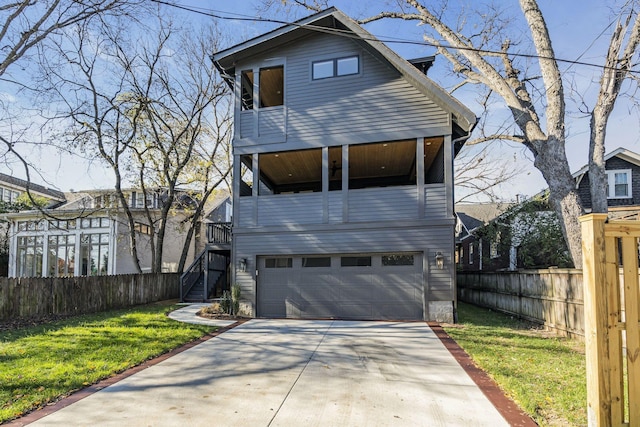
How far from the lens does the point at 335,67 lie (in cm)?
1141

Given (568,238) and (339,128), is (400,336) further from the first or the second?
(339,128)

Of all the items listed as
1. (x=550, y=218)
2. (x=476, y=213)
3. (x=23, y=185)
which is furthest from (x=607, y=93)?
(x=23, y=185)

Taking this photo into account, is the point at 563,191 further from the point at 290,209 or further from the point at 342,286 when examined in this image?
the point at 290,209

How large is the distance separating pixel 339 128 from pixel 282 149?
1796mm

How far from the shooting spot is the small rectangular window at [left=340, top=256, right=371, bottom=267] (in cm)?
1057

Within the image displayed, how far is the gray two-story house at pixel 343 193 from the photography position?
10.3 m

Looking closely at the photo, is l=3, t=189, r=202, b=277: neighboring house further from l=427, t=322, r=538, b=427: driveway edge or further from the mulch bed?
l=427, t=322, r=538, b=427: driveway edge

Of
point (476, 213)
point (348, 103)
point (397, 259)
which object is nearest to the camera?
point (397, 259)

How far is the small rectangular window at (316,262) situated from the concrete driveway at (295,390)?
11.7 feet

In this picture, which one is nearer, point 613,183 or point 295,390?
point 295,390

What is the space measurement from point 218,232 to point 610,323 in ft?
53.4

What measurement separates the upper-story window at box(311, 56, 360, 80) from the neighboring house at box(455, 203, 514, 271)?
9257 mm

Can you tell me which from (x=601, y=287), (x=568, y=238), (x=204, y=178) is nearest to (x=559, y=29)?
(x=568, y=238)

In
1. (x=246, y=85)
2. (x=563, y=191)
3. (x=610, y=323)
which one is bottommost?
(x=610, y=323)
